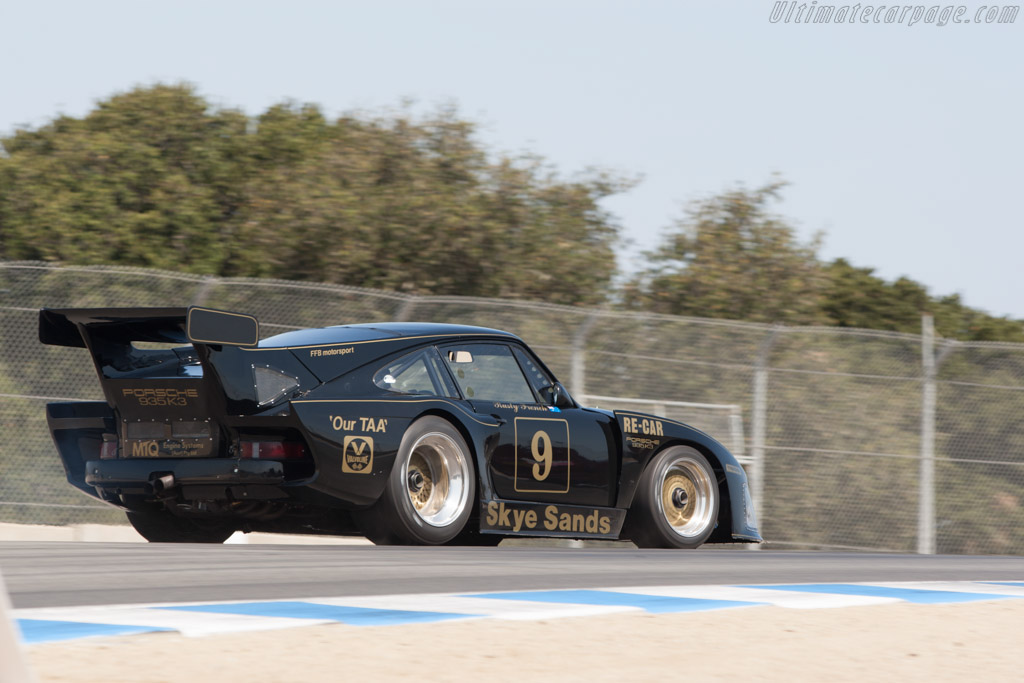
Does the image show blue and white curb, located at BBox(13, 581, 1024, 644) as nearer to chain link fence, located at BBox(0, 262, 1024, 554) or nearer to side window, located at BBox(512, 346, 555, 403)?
side window, located at BBox(512, 346, 555, 403)

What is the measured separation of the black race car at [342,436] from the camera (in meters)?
7.43

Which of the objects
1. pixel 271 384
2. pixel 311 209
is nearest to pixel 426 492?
pixel 271 384

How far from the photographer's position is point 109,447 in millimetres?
8078

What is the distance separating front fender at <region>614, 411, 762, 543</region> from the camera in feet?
29.6

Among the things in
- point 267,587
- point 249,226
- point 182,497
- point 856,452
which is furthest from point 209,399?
point 249,226

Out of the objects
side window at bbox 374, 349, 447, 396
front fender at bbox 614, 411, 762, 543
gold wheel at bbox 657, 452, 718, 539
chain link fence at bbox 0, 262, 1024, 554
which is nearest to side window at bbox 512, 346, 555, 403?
front fender at bbox 614, 411, 762, 543

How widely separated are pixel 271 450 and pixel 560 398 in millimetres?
2154

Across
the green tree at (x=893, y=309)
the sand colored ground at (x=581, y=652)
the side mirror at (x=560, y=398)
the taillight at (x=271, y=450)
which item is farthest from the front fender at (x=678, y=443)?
the green tree at (x=893, y=309)

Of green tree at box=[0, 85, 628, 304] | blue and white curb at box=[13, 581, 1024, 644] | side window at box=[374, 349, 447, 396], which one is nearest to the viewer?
blue and white curb at box=[13, 581, 1024, 644]

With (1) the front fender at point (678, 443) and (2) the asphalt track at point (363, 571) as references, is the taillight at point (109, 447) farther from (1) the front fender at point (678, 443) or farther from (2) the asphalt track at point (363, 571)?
(1) the front fender at point (678, 443)

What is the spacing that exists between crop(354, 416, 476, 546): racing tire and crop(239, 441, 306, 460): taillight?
0.51 meters

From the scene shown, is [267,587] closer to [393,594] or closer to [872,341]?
[393,594]

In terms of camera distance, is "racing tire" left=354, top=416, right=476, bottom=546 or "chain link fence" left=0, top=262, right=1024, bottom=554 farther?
"chain link fence" left=0, top=262, right=1024, bottom=554

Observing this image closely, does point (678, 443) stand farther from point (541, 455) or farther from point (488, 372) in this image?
point (488, 372)
